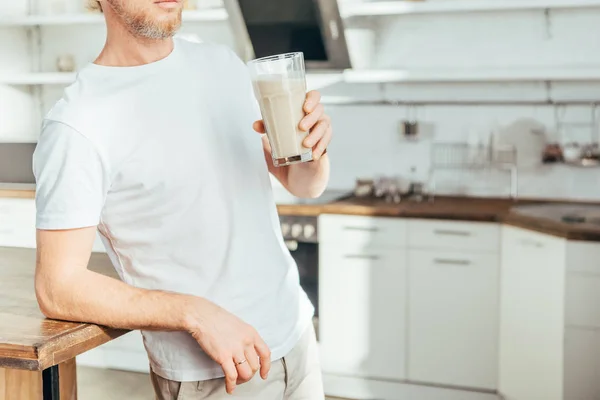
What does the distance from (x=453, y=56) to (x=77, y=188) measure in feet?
10.0

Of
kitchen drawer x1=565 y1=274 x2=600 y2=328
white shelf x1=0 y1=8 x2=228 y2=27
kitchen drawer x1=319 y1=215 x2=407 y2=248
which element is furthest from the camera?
white shelf x1=0 y1=8 x2=228 y2=27

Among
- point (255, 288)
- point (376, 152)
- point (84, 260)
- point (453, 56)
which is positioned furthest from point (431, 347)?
point (84, 260)

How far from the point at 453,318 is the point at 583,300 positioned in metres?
0.67

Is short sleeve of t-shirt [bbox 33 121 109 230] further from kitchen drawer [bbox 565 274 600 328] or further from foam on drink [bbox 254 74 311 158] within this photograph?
kitchen drawer [bbox 565 274 600 328]

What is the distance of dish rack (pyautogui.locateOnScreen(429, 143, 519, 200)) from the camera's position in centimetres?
373

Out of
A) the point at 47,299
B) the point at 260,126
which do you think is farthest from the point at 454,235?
the point at 47,299

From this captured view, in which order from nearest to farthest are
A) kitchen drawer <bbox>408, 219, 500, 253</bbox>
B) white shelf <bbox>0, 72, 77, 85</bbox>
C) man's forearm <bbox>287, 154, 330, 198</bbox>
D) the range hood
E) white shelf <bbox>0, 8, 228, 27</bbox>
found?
man's forearm <bbox>287, 154, 330, 198</bbox>
kitchen drawer <bbox>408, 219, 500, 253</bbox>
the range hood
white shelf <bbox>0, 8, 228, 27</bbox>
white shelf <bbox>0, 72, 77, 85</bbox>

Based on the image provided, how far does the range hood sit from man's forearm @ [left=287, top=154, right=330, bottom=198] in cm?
233

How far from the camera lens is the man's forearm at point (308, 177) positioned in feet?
4.55

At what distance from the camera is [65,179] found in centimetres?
111

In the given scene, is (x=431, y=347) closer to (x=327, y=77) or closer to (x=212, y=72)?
(x=327, y=77)

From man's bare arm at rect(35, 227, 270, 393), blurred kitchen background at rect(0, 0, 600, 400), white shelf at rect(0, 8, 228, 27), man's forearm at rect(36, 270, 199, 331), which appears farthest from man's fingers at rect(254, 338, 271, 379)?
white shelf at rect(0, 8, 228, 27)

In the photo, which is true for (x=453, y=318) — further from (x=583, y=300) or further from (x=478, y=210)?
(x=583, y=300)

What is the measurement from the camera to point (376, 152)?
4.01 m
